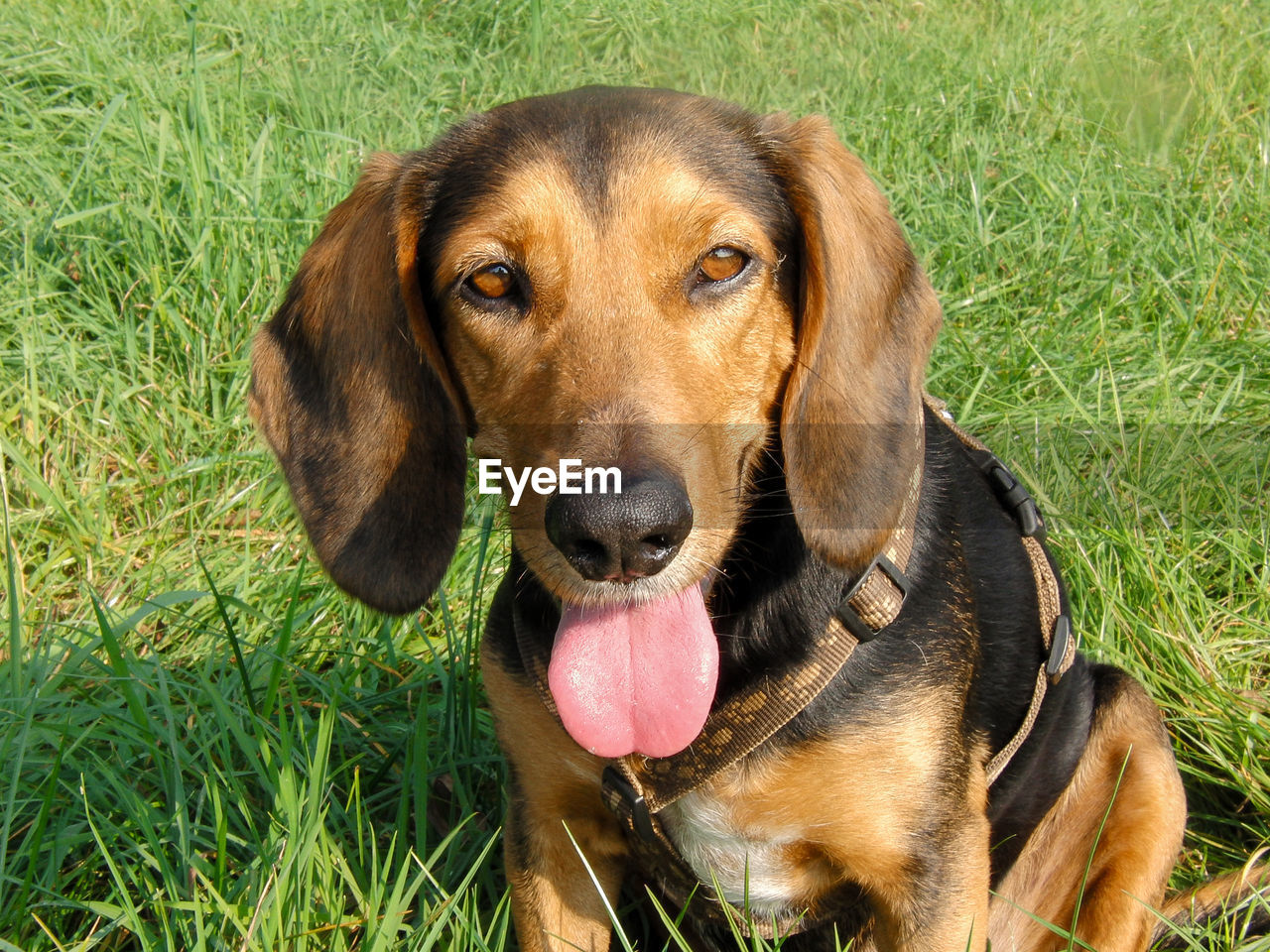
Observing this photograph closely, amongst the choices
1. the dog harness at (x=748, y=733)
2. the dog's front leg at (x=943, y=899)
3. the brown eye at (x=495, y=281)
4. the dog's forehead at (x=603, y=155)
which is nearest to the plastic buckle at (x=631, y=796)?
the dog harness at (x=748, y=733)

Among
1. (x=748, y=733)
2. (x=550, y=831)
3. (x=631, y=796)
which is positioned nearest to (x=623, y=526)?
(x=748, y=733)

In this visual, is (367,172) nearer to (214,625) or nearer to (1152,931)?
(214,625)

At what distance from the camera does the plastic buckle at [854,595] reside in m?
2.20

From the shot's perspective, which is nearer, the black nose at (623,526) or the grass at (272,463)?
the black nose at (623,526)

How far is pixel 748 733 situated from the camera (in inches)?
85.5

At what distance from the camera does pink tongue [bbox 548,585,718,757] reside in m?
2.10

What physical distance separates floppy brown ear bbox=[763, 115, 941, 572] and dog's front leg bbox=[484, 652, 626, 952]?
667 mm

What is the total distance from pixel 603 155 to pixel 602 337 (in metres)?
0.38

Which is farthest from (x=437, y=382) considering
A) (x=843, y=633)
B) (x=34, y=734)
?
(x=34, y=734)

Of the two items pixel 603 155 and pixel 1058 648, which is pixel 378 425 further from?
pixel 1058 648

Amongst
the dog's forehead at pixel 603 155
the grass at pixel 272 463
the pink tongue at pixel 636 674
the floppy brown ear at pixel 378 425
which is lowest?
the grass at pixel 272 463

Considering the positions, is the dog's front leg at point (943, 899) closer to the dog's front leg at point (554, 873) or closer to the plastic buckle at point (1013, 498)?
the dog's front leg at point (554, 873)

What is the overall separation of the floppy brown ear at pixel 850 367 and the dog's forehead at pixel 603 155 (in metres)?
0.10

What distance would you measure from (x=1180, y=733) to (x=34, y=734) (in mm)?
2931
